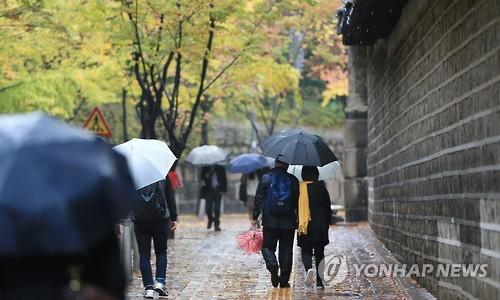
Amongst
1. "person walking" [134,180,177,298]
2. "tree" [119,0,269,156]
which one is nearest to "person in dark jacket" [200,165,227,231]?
"tree" [119,0,269,156]

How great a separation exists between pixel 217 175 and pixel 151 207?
43.5 ft

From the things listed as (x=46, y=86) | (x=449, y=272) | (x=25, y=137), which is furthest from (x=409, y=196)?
(x=46, y=86)

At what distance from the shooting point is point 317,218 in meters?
11.5

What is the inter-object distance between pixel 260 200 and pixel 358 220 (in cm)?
1456

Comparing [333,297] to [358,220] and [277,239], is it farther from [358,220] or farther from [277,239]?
[358,220]

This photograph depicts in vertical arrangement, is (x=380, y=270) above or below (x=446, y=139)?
below

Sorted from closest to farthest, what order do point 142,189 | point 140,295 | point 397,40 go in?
point 142,189 < point 140,295 < point 397,40

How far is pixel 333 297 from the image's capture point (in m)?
10.7

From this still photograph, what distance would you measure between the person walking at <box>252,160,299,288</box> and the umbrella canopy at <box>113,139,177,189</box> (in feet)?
4.61

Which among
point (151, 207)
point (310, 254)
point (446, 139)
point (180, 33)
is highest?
point (180, 33)

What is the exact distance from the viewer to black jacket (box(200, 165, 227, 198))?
23578mm

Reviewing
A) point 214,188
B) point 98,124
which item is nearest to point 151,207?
point 98,124

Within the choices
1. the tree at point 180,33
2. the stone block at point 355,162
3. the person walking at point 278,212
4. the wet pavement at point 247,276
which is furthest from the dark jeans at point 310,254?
the stone block at point 355,162

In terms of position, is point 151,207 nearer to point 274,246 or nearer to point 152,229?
point 152,229
